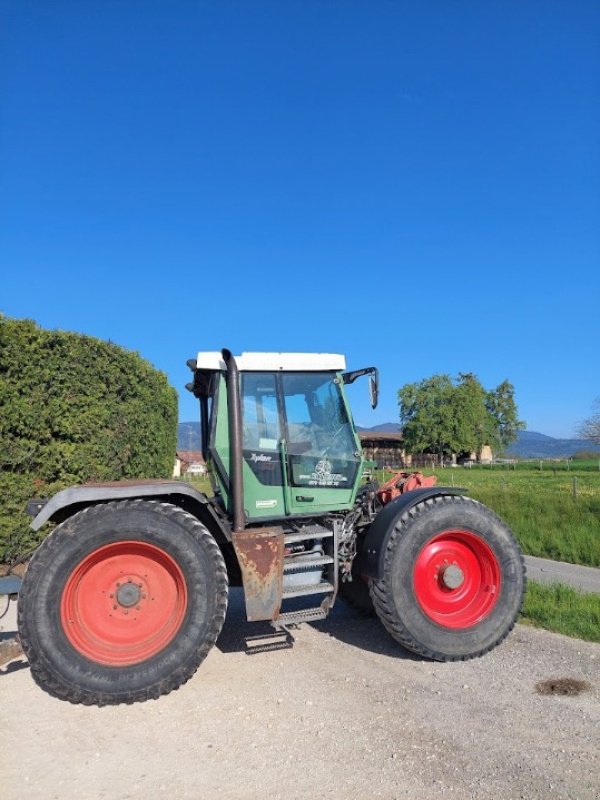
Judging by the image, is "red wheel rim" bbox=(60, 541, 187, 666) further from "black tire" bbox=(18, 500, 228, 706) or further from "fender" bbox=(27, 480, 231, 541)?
"fender" bbox=(27, 480, 231, 541)

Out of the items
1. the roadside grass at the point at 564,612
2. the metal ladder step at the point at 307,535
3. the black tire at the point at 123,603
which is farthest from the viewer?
the roadside grass at the point at 564,612

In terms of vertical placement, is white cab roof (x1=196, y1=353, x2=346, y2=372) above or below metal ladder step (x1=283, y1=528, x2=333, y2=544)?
above

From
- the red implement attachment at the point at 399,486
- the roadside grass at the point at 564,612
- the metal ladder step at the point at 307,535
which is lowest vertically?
the roadside grass at the point at 564,612

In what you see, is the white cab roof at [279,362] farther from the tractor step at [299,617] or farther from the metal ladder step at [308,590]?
the tractor step at [299,617]

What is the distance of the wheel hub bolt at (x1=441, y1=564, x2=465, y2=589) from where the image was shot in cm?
452

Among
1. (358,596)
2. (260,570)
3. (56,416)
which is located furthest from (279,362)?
(56,416)

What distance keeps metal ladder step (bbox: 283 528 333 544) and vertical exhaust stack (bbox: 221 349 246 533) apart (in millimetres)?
377

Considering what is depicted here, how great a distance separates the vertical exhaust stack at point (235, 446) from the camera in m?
4.23

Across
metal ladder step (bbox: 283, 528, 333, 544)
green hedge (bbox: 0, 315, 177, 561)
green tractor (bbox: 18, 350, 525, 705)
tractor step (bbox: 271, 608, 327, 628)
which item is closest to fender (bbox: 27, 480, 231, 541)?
green tractor (bbox: 18, 350, 525, 705)

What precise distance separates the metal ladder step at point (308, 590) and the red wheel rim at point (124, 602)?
825 mm

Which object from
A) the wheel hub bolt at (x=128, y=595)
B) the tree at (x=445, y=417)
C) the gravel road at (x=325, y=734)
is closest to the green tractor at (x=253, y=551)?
the wheel hub bolt at (x=128, y=595)

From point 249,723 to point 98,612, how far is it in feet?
4.23

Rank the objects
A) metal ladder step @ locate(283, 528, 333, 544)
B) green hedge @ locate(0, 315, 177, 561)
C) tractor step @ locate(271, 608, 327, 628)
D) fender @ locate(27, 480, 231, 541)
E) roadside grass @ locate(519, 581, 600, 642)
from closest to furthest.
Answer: fender @ locate(27, 480, 231, 541) → tractor step @ locate(271, 608, 327, 628) → metal ladder step @ locate(283, 528, 333, 544) → roadside grass @ locate(519, 581, 600, 642) → green hedge @ locate(0, 315, 177, 561)

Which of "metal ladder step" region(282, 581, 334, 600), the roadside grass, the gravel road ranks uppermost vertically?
"metal ladder step" region(282, 581, 334, 600)
